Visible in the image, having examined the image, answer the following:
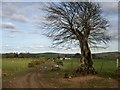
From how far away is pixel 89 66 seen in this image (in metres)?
36.6

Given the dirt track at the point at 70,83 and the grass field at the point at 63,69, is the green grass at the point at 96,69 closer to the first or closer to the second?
the grass field at the point at 63,69

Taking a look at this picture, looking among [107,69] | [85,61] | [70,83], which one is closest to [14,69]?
[107,69]

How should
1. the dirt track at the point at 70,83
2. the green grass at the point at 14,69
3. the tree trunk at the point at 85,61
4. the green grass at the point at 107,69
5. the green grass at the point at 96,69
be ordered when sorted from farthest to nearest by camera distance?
the green grass at the point at 107,69
the green grass at the point at 14,69
the green grass at the point at 96,69
the tree trunk at the point at 85,61
the dirt track at the point at 70,83

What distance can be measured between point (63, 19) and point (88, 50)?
16.4 ft

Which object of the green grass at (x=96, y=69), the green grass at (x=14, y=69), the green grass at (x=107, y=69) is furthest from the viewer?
the green grass at (x=107, y=69)

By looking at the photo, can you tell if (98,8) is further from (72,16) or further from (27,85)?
(27,85)

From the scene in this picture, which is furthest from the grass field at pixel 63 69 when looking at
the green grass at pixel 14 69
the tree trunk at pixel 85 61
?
the tree trunk at pixel 85 61

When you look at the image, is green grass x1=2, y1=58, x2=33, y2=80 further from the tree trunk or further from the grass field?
the tree trunk

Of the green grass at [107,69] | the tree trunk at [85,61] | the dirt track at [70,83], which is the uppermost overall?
the tree trunk at [85,61]

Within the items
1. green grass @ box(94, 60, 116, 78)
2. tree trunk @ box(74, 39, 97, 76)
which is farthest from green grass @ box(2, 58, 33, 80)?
green grass @ box(94, 60, 116, 78)

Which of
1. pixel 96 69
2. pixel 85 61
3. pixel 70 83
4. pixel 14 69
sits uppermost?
pixel 85 61

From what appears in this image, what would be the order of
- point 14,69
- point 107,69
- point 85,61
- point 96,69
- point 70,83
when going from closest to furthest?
1. point 70,83
2. point 85,61
3. point 96,69
4. point 14,69
5. point 107,69

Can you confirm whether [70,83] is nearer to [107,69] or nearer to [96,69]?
[96,69]

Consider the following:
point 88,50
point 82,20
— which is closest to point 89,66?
point 88,50
